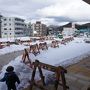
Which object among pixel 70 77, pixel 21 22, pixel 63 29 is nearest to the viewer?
pixel 70 77

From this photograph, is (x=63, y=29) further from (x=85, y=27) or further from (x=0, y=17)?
(x=85, y=27)

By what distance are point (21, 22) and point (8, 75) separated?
129m

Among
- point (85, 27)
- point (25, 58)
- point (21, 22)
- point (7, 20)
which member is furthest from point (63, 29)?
point (25, 58)

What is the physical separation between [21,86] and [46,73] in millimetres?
2189

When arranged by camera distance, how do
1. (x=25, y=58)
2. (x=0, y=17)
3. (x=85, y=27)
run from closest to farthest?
(x=25, y=58) < (x=85, y=27) < (x=0, y=17)

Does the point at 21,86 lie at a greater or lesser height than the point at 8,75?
lesser

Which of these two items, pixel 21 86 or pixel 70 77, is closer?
pixel 21 86

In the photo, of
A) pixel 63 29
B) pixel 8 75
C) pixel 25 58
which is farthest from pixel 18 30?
pixel 8 75

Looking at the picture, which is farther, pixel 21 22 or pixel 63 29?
pixel 63 29

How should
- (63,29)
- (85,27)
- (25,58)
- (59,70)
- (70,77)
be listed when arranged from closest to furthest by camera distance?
(59,70)
(70,77)
(25,58)
(85,27)
(63,29)

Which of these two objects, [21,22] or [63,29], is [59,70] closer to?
[21,22]

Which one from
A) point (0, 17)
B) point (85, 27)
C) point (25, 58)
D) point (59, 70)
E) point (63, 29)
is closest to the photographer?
point (59, 70)

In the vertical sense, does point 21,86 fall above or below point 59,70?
below

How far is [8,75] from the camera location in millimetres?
7754
